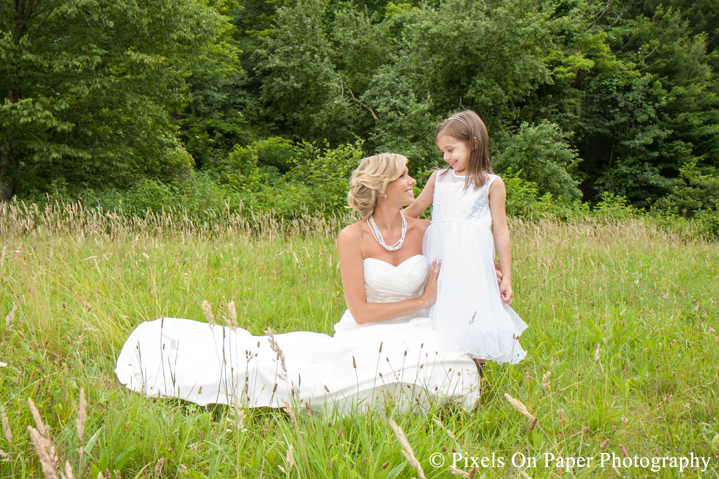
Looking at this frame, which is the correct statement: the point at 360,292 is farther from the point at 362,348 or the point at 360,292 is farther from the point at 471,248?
the point at 471,248

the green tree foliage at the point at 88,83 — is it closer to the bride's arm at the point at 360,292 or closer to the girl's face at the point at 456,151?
the bride's arm at the point at 360,292

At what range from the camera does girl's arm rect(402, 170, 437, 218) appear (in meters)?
3.01

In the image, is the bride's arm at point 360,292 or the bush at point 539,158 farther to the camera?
the bush at point 539,158

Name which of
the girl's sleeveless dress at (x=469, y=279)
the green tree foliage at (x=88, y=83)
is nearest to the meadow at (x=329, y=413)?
the girl's sleeveless dress at (x=469, y=279)

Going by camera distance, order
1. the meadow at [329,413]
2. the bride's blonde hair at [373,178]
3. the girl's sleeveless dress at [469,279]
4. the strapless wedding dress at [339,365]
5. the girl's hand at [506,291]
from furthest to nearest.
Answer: the bride's blonde hair at [373,178] → the girl's hand at [506,291] → the girl's sleeveless dress at [469,279] → the strapless wedding dress at [339,365] → the meadow at [329,413]

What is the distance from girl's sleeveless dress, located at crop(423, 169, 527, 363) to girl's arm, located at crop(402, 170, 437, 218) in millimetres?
203

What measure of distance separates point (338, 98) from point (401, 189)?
1571 cm

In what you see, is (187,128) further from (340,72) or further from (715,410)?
(715,410)

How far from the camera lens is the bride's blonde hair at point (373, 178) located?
9.10ft

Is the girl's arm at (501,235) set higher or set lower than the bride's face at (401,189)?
lower

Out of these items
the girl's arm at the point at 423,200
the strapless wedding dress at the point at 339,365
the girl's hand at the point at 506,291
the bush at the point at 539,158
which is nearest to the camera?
the strapless wedding dress at the point at 339,365

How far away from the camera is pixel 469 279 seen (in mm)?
2482

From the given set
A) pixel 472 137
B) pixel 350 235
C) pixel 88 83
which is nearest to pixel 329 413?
pixel 350 235

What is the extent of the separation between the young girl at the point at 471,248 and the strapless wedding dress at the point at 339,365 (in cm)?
15
